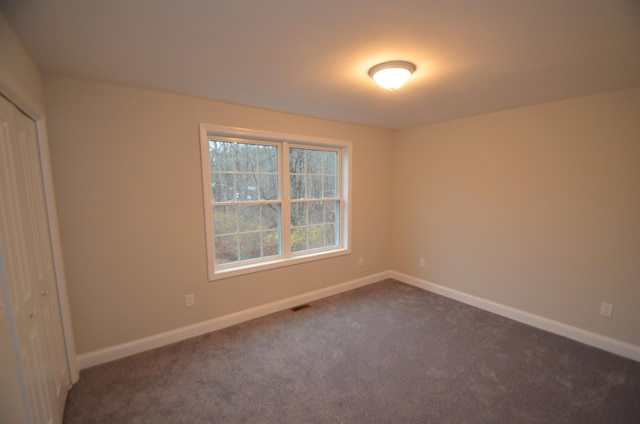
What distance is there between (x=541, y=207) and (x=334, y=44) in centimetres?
267

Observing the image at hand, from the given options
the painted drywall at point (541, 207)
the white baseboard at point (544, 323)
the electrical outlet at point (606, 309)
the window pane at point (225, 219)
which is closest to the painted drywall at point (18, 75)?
the window pane at point (225, 219)

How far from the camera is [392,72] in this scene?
1818 millimetres

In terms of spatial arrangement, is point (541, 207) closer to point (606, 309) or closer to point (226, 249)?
point (606, 309)

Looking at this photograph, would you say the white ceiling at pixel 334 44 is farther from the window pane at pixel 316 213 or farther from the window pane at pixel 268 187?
the window pane at pixel 316 213

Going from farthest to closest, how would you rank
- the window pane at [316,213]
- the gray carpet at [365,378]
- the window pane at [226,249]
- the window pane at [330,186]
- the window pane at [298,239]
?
the window pane at [330,186]
the window pane at [316,213]
the window pane at [298,239]
the window pane at [226,249]
the gray carpet at [365,378]

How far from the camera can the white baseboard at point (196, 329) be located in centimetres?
226

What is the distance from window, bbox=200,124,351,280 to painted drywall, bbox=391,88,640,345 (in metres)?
1.25

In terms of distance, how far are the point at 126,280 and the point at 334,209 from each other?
97.1 inches

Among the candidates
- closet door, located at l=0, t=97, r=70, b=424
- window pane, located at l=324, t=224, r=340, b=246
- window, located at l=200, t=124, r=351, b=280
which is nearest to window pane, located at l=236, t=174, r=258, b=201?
window, located at l=200, t=124, r=351, b=280

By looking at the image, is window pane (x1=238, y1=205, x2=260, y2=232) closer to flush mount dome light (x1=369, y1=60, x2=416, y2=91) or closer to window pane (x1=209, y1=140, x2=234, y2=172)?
window pane (x1=209, y1=140, x2=234, y2=172)

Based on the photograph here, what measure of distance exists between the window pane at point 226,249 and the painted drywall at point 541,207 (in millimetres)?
2551

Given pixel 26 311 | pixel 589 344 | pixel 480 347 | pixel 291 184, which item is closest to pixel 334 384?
pixel 480 347

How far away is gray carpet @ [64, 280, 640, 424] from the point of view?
1777mm

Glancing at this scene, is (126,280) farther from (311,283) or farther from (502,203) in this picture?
A: (502,203)
